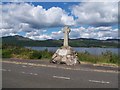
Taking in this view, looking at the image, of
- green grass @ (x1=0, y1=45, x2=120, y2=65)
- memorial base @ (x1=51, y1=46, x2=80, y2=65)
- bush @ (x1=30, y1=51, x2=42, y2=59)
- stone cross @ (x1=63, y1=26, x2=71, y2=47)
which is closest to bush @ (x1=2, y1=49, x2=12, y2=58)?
green grass @ (x1=0, y1=45, x2=120, y2=65)

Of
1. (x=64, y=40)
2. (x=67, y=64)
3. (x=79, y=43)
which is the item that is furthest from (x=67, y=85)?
(x=79, y=43)

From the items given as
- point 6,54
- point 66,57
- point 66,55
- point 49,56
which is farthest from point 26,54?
point 66,57

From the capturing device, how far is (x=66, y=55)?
86.5ft

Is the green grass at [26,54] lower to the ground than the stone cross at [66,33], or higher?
lower

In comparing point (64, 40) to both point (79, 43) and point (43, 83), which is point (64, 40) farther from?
point (79, 43)

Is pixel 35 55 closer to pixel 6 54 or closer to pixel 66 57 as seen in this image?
pixel 6 54

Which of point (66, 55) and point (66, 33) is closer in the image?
point (66, 55)

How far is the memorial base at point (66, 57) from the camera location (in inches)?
1025

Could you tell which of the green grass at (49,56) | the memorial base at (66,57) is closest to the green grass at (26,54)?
the green grass at (49,56)

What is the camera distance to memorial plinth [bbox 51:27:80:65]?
85.5 feet

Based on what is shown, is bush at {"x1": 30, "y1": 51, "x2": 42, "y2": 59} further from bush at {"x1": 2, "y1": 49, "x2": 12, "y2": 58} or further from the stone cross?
the stone cross

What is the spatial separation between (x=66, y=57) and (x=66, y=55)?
26cm

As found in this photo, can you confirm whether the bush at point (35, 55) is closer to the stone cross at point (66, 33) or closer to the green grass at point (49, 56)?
the green grass at point (49, 56)

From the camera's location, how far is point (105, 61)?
2758cm
